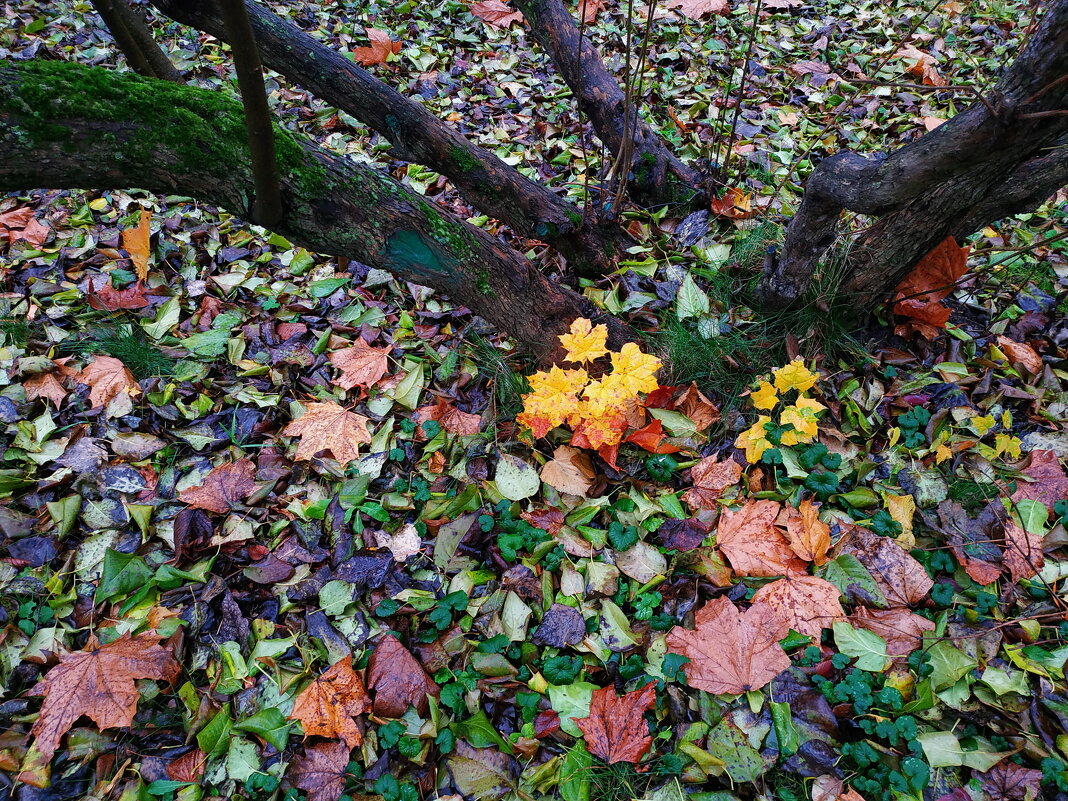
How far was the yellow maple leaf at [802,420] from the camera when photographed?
2.24 m

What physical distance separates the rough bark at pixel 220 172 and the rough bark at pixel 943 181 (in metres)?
1.05

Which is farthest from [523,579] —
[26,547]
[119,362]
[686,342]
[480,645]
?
[119,362]

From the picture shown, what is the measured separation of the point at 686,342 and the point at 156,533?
6.99ft

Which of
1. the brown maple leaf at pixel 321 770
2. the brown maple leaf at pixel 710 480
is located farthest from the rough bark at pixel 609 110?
the brown maple leaf at pixel 321 770

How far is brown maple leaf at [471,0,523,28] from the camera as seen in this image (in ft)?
14.3

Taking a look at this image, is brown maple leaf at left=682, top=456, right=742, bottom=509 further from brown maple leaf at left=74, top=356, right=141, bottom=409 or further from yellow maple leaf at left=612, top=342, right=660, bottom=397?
brown maple leaf at left=74, top=356, right=141, bottom=409

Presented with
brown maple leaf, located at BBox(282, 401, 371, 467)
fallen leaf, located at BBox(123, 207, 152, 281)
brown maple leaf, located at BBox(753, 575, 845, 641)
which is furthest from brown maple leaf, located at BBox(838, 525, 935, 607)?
fallen leaf, located at BBox(123, 207, 152, 281)

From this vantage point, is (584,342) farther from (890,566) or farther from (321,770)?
(321,770)

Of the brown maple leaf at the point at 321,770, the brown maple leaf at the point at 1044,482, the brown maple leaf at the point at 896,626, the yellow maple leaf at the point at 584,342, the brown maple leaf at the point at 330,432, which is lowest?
the brown maple leaf at the point at 321,770

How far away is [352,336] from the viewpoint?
2.80m

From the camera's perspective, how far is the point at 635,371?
219cm

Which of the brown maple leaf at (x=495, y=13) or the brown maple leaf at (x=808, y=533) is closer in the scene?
the brown maple leaf at (x=808, y=533)

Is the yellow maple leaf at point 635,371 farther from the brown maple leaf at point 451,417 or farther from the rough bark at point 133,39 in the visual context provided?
the rough bark at point 133,39

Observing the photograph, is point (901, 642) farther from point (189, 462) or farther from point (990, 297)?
point (189, 462)
